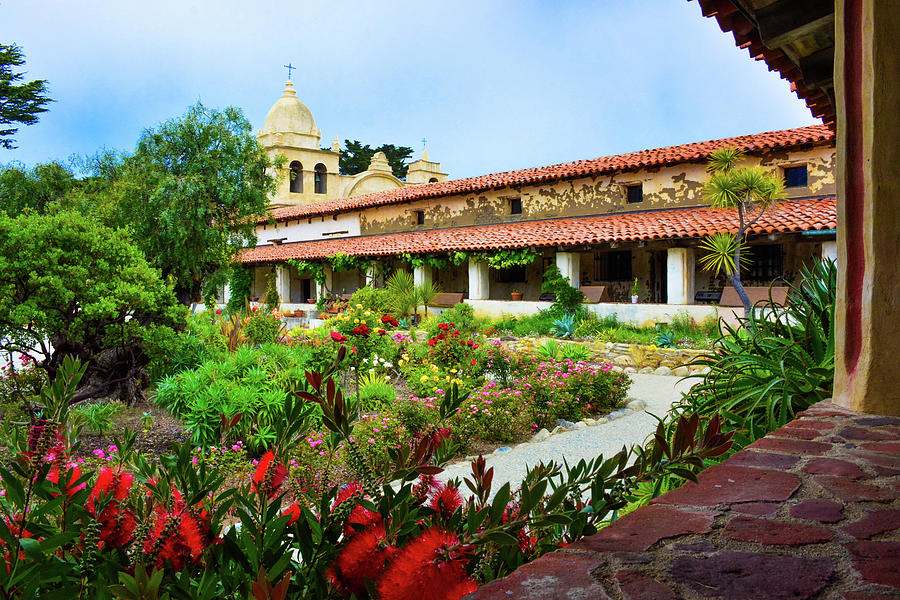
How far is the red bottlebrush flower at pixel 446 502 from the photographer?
4.14ft

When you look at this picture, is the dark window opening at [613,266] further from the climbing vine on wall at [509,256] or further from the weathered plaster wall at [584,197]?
the climbing vine on wall at [509,256]

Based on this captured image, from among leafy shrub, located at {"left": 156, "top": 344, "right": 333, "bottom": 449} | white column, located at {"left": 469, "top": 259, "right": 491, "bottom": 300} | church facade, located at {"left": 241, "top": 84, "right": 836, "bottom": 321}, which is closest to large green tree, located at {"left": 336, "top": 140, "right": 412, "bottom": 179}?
church facade, located at {"left": 241, "top": 84, "right": 836, "bottom": 321}

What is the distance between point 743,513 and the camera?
1.64m

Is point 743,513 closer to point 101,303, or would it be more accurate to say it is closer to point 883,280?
point 883,280

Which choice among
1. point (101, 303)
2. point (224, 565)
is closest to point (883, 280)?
point (224, 565)

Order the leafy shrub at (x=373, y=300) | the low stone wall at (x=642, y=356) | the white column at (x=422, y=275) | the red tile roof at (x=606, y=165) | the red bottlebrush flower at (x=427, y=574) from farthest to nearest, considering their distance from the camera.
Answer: the white column at (x=422, y=275), the leafy shrub at (x=373, y=300), the red tile roof at (x=606, y=165), the low stone wall at (x=642, y=356), the red bottlebrush flower at (x=427, y=574)

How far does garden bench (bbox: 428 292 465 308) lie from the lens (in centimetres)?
1834

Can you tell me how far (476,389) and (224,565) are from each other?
647 centimetres

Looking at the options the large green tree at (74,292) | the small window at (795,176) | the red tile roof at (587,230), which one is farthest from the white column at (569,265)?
the large green tree at (74,292)

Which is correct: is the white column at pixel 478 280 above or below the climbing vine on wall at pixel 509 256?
below

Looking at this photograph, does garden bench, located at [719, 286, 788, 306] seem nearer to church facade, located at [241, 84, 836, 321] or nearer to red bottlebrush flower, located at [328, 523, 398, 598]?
church facade, located at [241, 84, 836, 321]

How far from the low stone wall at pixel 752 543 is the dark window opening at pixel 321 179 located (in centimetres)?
3343

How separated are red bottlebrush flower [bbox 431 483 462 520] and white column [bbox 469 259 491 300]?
16609 millimetres

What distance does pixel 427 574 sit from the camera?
3.23 feet
